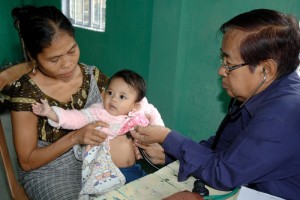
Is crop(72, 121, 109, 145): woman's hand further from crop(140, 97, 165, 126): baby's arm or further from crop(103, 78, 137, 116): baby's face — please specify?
crop(140, 97, 165, 126): baby's arm

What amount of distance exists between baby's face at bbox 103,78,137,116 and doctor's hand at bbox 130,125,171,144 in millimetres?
172

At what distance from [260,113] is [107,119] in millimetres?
972

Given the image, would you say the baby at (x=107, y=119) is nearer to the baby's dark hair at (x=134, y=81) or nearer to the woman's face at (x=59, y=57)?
the baby's dark hair at (x=134, y=81)

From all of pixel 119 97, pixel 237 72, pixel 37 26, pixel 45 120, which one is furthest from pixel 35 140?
pixel 237 72

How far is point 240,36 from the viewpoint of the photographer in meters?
1.34

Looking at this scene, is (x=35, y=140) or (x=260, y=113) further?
(x=35, y=140)

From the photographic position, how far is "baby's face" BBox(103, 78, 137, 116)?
185cm

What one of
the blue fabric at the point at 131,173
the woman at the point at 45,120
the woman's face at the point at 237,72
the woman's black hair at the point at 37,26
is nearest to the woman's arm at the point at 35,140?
the woman at the point at 45,120

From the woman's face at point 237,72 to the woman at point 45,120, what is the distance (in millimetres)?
802

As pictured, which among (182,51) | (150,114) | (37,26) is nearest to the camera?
(37,26)

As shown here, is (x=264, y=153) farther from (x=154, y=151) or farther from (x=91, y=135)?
(x=91, y=135)

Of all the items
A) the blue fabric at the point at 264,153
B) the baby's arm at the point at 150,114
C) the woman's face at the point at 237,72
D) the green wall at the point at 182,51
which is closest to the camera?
the blue fabric at the point at 264,153

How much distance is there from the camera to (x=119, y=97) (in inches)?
72.9

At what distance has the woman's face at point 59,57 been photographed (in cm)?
168
